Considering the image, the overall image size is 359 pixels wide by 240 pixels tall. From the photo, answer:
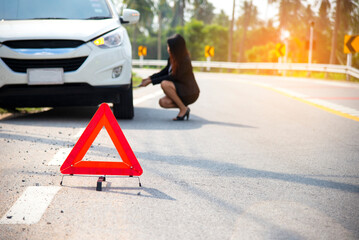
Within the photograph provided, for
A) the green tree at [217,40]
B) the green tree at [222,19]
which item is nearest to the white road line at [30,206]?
the green tree at [217,40]

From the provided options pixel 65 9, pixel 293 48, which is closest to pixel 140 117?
pixel 65 9

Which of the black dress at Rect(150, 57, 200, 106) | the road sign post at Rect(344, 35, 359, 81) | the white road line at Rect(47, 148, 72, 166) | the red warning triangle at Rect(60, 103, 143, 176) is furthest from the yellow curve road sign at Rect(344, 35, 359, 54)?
the red warning triangle at Rect(60, 103, 143, 176)

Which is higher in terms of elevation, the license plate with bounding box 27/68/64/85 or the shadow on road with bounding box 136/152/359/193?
the license plate with bounding box 27/68/64/85

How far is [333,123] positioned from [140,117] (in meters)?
3.06

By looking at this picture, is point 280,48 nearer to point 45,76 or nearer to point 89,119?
point 89,119

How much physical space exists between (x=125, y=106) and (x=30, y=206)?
4.82m

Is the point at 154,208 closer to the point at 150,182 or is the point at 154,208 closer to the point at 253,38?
the point at 150,182

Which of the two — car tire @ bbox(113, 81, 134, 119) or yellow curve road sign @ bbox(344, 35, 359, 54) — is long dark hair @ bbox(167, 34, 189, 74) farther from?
yellow curve road sign @ bbox(344, 35, 359, 54)

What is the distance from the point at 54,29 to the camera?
7305 millimetres

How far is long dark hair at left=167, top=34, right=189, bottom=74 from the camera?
8.28 metres

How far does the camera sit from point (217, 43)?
7056cm

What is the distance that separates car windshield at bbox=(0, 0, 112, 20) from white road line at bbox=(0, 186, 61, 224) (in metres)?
4.49

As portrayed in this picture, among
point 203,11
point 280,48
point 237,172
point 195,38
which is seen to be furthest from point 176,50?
point 203,11

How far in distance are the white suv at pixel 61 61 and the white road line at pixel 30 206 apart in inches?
138
